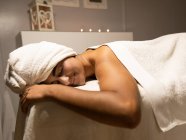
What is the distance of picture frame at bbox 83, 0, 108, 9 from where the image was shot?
2259mm

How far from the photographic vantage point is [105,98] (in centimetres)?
68

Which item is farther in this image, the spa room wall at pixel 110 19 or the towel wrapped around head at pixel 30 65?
the spa room wall at pixel 110 19

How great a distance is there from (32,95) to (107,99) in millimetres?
263

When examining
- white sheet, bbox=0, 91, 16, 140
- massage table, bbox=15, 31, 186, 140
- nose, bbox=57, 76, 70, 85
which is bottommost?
white sheet, bbox=0, 91, 16, 140

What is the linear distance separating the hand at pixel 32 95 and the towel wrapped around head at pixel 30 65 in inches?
1.5

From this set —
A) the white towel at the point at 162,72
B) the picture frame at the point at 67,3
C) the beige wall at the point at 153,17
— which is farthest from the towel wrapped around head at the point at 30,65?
the beige wall at the point at 153,17

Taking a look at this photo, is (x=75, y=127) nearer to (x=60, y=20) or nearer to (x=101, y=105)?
(x=101, y=105)

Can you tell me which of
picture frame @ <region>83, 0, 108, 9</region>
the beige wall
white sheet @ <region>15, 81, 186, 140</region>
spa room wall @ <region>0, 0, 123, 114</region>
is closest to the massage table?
white sheet @ <region>15, 81, 186, 140</region>

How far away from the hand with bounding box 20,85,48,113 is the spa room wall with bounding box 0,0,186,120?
1163 millimetres

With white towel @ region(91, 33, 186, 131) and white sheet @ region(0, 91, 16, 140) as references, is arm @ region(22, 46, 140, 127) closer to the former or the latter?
white towel @ region(91, 33, 186, 131)

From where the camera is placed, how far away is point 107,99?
67 cm

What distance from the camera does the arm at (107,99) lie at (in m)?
0.66

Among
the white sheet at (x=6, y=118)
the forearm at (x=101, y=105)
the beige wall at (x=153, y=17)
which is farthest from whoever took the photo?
the beige wall at (x=153, y=17)

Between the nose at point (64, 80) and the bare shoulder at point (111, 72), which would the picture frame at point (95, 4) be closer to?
the bare shoulder at point (111, 72)
